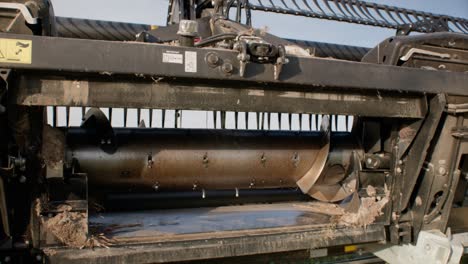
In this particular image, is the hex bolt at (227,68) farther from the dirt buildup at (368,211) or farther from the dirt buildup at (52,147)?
the dirt buildup at (368,211)

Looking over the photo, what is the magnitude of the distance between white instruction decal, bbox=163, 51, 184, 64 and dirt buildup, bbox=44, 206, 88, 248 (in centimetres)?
69

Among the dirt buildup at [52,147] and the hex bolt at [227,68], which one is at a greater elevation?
the hex bolt at [227,68]

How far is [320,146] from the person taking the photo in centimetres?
273

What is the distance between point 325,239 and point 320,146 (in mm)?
582

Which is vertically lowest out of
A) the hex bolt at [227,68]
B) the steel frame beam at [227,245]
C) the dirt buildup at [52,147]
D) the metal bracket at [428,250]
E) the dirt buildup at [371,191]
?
the metal bracket at [428,250]

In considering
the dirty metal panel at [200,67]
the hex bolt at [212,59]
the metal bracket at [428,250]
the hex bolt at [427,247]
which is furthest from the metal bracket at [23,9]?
the hex bolt at [427,247]

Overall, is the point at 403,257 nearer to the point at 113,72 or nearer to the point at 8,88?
the point at 113,72

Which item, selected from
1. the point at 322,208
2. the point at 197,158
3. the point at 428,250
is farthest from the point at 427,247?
the point at 197,158

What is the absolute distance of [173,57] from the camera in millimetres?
1860

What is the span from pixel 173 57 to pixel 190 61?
0.07 metres

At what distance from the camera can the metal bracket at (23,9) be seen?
1.71 m

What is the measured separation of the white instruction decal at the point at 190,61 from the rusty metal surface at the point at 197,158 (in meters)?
0.61

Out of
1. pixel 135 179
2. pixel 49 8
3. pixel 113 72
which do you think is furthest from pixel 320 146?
pixel 49 8

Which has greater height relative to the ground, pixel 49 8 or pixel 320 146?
pixel 49 8
